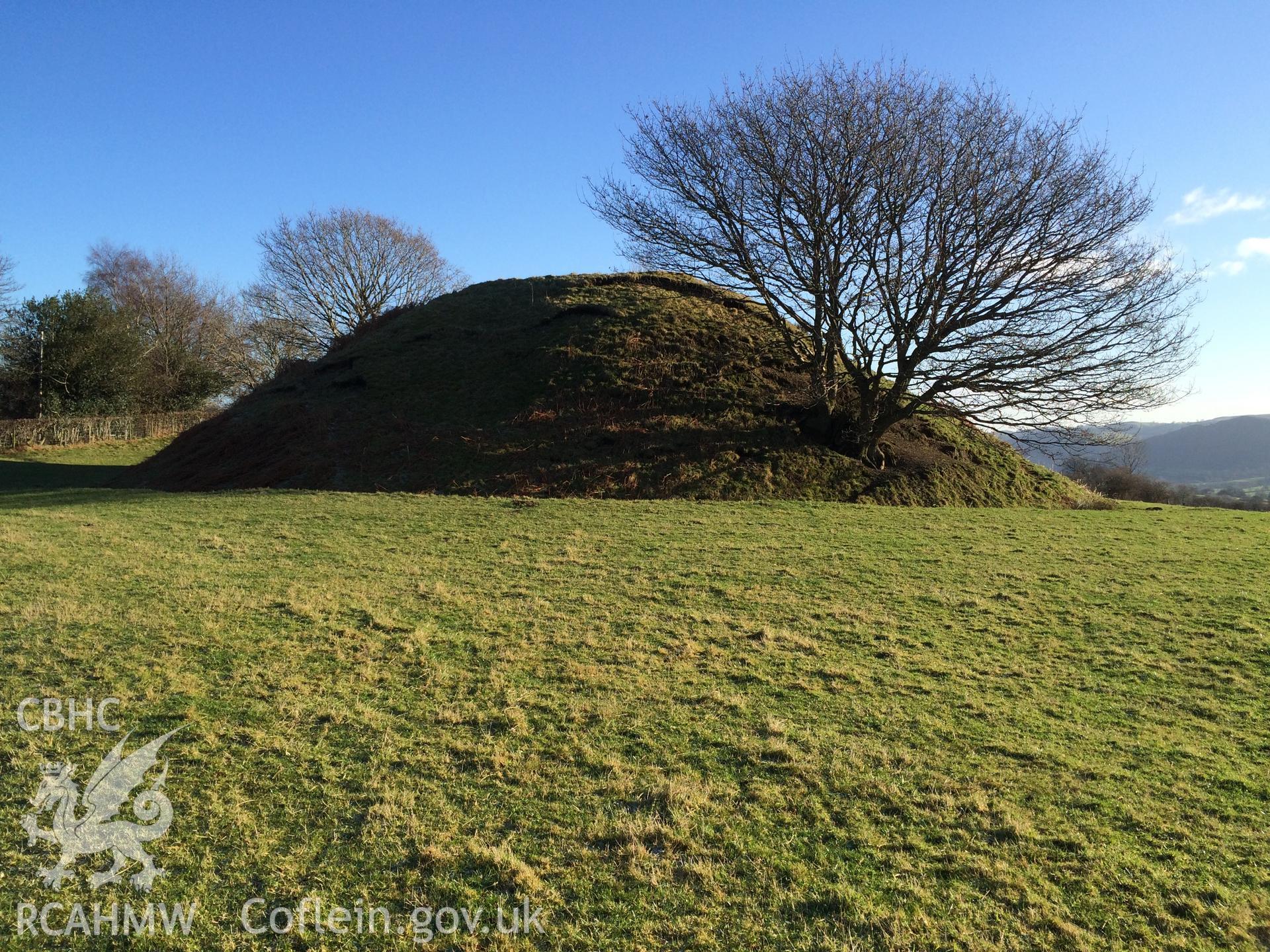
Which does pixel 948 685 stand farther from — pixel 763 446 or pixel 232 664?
pixel 763 446

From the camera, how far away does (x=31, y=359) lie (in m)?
39.2

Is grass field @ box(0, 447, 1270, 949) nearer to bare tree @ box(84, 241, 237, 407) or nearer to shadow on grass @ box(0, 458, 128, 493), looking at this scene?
shadow on grass @ box(0, 458, 128, 493)

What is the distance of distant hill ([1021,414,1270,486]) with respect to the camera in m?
119

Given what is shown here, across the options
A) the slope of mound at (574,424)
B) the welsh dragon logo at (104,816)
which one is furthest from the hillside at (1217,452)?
the welsh dragon logo at (104,816)

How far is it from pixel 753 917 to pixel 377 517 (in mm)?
12981

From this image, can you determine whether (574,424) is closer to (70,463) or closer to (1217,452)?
(70,463)

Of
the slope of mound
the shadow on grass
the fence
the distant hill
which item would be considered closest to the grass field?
the slope of mound

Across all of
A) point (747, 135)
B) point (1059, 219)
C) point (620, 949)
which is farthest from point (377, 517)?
point (1059, 219)

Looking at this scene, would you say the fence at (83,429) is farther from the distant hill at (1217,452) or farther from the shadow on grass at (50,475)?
the distant hill at (1217,452)

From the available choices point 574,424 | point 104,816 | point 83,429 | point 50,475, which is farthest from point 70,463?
point 104,816

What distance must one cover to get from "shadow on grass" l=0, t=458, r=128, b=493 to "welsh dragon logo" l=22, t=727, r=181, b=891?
19319 millimetres

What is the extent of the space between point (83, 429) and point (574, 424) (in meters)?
30.3

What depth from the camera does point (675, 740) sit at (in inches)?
214

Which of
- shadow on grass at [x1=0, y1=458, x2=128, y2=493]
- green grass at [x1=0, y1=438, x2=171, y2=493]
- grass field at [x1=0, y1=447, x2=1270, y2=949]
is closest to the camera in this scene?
grass field at [x1=0, y1=447, x2=1270, y2=949]
